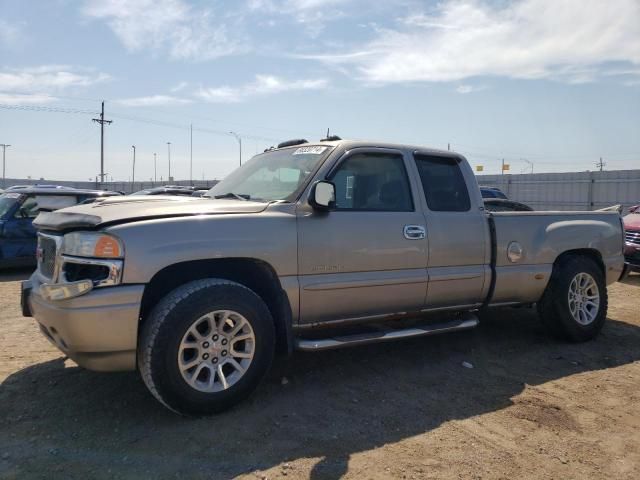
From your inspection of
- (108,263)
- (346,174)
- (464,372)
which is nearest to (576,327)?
(464,372)

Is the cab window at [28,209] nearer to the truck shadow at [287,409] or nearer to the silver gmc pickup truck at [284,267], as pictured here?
the truck shadow at [287,409]

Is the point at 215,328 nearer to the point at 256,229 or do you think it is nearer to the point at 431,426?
the point at 256,229

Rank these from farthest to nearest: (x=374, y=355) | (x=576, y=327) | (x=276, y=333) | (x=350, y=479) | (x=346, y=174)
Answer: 1. (x=576, y=327)
2. (x=374, y=355)
3. (x=346, y=174)
4. (x=276, y=333)
5. (x=350, y=479)

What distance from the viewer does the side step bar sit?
383 centimetres

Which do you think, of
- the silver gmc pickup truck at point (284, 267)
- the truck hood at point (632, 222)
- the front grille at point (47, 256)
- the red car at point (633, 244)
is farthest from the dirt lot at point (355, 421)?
the truck hood at point (632, 222)

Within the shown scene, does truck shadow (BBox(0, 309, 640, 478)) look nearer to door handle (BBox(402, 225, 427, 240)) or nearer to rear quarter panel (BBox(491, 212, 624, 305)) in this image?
rear quarter panel (BBox(491, 212, 624, 305))

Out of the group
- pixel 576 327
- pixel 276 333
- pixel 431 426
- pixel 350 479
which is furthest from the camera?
pixel 576 327

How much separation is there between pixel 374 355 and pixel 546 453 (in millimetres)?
1949

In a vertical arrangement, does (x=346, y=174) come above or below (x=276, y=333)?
above

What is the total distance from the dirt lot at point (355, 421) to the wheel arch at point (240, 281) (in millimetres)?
554

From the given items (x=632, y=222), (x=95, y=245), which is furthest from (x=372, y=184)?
(x=632, y=222)

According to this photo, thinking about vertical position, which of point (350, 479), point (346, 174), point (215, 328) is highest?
point (346, 174)

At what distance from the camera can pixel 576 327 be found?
5.35m

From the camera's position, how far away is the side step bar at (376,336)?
12.6 ft
